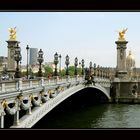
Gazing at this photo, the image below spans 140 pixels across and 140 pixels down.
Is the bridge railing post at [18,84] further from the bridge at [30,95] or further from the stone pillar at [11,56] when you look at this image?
the stone pillar at [11,56]

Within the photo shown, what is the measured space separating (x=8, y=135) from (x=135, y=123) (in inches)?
819

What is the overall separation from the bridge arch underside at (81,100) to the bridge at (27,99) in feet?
21.1

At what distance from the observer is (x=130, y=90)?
46219 mm

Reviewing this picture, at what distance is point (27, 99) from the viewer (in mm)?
12695

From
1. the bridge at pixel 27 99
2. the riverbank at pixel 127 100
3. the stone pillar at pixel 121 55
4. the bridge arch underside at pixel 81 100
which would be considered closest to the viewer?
the bridge at pixel 27 99

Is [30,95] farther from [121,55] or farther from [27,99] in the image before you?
[121,55]

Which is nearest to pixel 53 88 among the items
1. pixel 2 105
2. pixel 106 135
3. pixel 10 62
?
pixel 2 105

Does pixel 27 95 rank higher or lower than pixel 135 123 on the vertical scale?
higher

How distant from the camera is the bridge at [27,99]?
10.1 m

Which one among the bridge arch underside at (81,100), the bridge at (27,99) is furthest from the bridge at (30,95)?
the bridge arch underside at (81,100)

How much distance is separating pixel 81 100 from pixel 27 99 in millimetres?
24400

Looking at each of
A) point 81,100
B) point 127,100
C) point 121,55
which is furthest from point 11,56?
point 121,55
